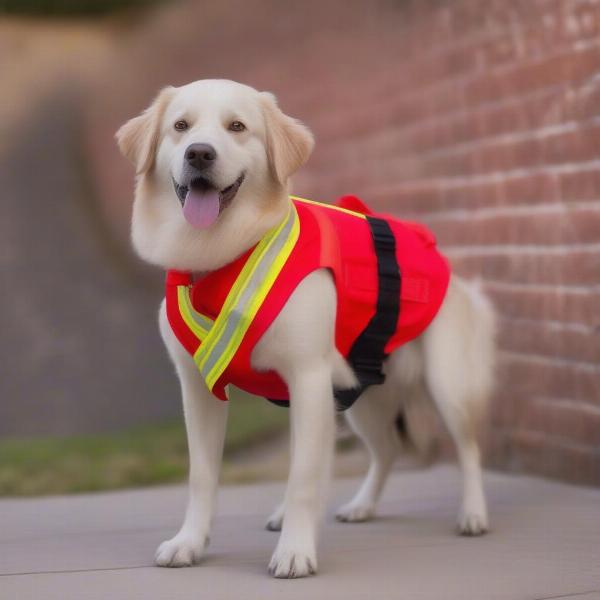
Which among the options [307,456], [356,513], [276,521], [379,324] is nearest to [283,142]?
[379,324]

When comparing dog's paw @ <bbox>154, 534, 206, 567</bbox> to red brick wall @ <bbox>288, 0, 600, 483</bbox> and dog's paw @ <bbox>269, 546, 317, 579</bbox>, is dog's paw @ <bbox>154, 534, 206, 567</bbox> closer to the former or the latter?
dog's paw @ <bbox>269, 546, 317, 579</bbox>

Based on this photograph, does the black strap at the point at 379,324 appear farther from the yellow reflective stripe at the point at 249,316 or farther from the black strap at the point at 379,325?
the yellow reflective stripe at the point at 249,316

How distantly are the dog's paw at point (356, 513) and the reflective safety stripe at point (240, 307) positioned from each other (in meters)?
1.04

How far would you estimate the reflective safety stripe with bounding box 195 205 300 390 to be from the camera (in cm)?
305

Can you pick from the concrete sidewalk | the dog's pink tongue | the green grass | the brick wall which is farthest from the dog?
the green grass

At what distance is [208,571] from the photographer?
3.08m

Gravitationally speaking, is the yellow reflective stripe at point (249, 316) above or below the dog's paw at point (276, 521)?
above

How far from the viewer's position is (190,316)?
3.13 m

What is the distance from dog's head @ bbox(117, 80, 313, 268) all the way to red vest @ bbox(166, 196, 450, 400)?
102 mm

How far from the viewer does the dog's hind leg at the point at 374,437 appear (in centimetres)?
396

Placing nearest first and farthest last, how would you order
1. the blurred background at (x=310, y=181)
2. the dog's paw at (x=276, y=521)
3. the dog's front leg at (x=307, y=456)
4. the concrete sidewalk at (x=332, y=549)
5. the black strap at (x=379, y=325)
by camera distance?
the concrete sidewalk at (x=332, y=549) < the dog's front leg at (x=307, y=456) < the black strap at (x=379, y=325) < the dog's paw at (x=276, y=521) < the blurred background at (x=310, y=181)

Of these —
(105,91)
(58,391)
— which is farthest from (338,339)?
(105,91)

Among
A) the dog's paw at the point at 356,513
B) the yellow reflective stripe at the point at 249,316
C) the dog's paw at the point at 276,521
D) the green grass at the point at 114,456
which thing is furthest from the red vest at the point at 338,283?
the green grass at the point at 114,456

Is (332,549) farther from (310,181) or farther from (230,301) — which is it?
(310,181)
